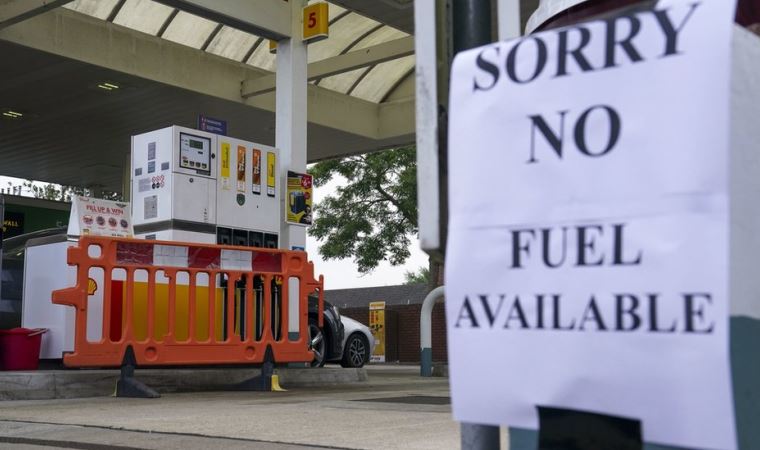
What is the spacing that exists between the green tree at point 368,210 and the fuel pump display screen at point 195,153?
1682 cm

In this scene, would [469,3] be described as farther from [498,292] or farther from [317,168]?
[317,168]

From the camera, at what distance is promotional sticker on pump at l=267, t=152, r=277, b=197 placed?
12062mm

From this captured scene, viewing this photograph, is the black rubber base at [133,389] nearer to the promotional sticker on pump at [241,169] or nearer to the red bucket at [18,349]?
the red bucket at [18,349]

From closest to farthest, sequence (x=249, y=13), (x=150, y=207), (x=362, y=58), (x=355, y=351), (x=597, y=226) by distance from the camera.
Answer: (x=597, y=226) < (x=150, y=207) < (x=249, y=13) < (x=355, y=351) < (x=362, y=58)

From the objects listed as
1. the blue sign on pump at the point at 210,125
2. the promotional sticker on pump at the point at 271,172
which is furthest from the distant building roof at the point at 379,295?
the promotional sticker on pump at the point at 271,172

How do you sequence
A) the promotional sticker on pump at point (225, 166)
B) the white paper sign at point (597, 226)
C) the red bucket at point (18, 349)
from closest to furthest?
1. the white paper sign at point (597, 226)
2. the red bucket at point (18, 349)
3. the promotional sticker on pump at point (225, 166)

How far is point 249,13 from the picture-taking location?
41.2 feet

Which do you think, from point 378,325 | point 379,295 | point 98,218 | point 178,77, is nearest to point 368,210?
point 378,325

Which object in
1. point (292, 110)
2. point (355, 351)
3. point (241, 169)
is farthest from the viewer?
point (355, 351)

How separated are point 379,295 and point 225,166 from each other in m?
23.3

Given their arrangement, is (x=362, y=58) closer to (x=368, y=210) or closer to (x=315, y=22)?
(x=315, y=22)

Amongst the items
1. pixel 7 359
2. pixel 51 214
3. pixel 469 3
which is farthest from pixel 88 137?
pixel 469 3

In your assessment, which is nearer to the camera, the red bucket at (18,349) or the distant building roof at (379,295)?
the red bucket at (18,349)

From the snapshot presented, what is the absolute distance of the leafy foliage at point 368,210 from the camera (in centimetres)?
2808
